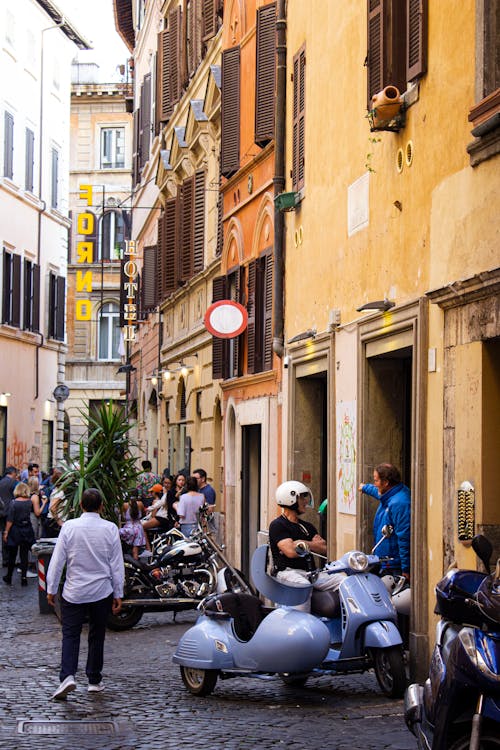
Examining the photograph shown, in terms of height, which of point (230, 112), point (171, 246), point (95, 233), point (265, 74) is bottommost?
point (171, 246)

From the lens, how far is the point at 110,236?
6225 cm

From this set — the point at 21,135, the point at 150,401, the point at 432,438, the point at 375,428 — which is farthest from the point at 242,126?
the point at 21,135

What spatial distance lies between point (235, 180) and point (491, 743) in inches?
665

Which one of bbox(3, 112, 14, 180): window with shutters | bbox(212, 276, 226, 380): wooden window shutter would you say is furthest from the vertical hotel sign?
bbox(212, 276, 226, 380): wooden window shutter

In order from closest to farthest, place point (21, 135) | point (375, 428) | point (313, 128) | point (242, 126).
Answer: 1. point (375, 428)
2. point (313, 128)
3. point (242, 126)
4. point (21, 135)

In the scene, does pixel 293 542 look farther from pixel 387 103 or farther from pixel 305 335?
pixel 305 335

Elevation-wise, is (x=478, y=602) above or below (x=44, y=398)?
below

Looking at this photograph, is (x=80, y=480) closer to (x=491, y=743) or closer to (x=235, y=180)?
(x=235, y=180)

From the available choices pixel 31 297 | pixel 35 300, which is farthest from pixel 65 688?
pixel 35 300

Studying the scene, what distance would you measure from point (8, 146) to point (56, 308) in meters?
6.21

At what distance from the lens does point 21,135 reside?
40.6 meters

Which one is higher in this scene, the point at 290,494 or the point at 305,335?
the point at 305,335

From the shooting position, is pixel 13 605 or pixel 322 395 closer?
pixel 322 395

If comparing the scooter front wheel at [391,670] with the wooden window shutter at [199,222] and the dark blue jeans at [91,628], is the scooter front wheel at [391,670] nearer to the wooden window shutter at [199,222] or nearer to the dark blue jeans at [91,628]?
the dark blue jeans at [91,628]
